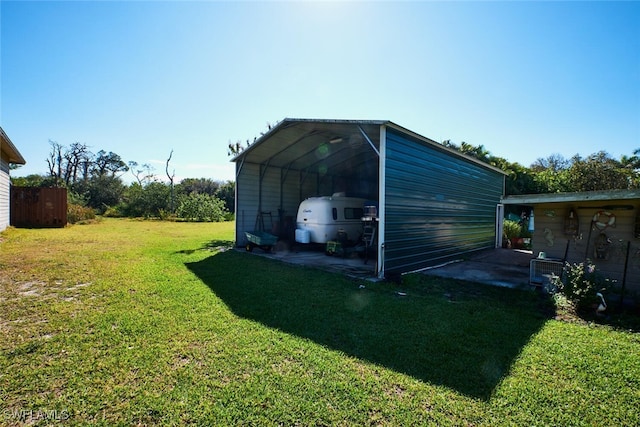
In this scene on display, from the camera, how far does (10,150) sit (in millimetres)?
13352

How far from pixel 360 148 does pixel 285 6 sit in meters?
5.36

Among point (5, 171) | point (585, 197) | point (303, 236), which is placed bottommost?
point (303, 236)

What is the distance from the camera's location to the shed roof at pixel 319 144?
7652 mm

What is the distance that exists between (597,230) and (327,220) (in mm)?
6809

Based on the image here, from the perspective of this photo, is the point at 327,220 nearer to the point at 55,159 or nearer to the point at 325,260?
the point at 325,260

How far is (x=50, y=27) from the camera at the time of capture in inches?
297

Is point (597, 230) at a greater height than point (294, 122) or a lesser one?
lesser

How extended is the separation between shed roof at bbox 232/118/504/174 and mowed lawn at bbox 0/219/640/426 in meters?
4.09

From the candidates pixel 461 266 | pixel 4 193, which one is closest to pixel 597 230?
pixel 461 266

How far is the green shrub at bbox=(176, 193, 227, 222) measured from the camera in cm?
2478

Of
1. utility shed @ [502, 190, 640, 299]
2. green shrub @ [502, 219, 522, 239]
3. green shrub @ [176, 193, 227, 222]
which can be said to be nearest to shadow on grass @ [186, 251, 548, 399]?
utility shed @ [502, 190, 640, 299]

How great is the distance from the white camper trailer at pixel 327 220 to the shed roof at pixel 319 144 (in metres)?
1.99

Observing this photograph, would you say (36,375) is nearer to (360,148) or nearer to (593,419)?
(593,419)

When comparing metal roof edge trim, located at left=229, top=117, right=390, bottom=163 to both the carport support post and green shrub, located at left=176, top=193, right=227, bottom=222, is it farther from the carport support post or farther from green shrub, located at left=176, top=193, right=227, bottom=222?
green shrub, located at left=176, top=193, right=227, bottom=222
